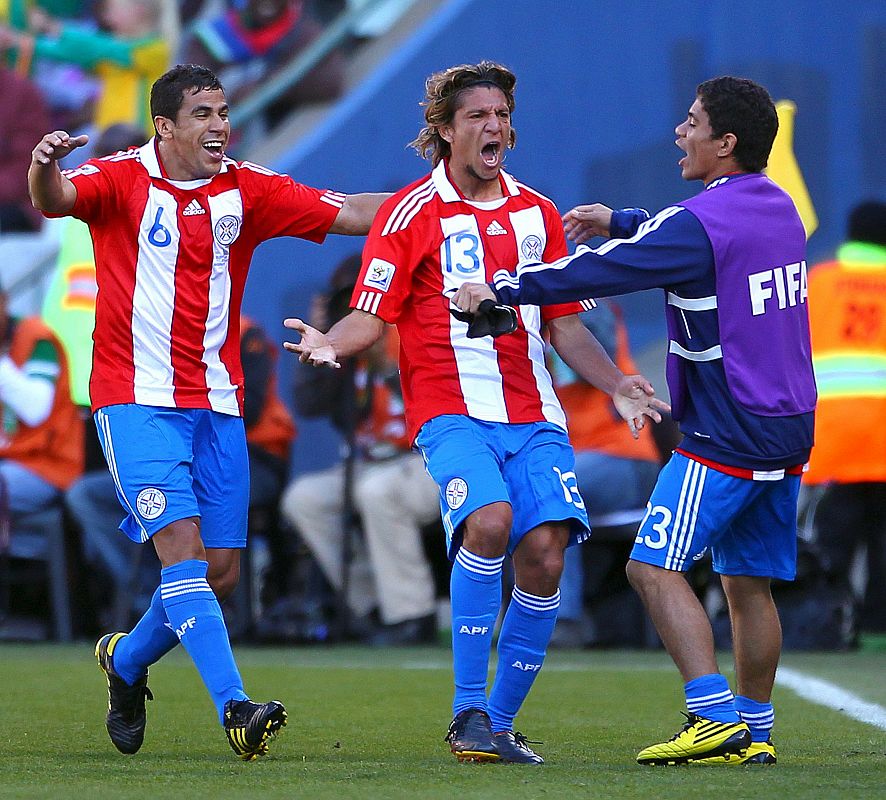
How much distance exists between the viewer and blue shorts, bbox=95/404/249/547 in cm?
514

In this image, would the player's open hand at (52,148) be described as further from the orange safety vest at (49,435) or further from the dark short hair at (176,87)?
the orange safety vest at (49,435)

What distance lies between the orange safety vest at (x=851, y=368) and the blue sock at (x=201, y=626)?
5.40 metres

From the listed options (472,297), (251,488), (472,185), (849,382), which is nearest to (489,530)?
(472,297)

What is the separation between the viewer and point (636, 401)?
5086 millimetres

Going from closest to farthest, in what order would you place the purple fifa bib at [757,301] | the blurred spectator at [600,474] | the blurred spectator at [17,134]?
the purple fifa bib at [757,301]
the blurred spectator at [600,474]
the blurred spectator at [17,134]

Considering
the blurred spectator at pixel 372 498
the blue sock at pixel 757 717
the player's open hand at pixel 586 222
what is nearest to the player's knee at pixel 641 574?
the blue sock at pixel 757 717

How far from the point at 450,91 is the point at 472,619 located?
1629 millimetres

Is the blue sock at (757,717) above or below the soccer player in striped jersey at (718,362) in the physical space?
below

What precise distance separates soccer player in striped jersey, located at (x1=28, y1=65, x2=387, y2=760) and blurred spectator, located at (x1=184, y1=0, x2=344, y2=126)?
25.4 ft

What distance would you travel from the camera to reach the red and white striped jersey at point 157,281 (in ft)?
17.4

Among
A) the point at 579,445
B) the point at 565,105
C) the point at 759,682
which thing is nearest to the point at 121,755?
the point at 759,682

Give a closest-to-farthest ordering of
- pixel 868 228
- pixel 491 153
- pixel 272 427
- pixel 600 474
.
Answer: pixel 491 153, pixel 600 474, pixel 868 228, pixel 272 427

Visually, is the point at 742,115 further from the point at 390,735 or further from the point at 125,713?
the point at 125,713

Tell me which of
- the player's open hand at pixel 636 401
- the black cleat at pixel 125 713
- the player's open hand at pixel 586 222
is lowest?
the black cleat at pixel 125 713
